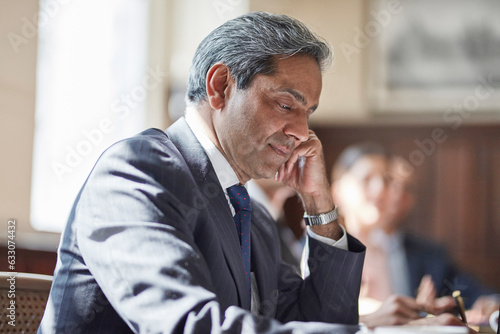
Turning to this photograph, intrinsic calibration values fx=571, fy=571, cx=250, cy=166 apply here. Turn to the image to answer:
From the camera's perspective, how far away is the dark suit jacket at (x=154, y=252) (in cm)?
98

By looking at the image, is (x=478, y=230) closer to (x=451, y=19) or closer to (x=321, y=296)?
(x=451, y=19)

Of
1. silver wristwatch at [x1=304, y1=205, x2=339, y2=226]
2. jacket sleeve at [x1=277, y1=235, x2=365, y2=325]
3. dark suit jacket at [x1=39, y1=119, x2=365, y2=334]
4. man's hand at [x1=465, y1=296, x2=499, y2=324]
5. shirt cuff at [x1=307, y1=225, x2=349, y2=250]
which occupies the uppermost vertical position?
dark suit jacket at [x1=39, y1=119, x2=365, y2=334]

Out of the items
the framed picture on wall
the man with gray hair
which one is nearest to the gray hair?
the man with gray hair

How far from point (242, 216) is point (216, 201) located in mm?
145

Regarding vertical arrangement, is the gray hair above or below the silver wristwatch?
above

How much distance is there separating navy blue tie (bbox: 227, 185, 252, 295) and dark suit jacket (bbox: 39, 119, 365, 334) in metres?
0.09

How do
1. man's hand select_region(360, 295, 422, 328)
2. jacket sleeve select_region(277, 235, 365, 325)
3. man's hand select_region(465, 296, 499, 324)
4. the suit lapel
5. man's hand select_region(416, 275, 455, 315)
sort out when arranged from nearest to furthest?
the suit lapel → man's hand select_region(360, 295, 422, 328) → jacket sleeve select_region(277, 235, 365, 325) → man's hand select_region(416, 275, 455, 315) → man's hand select_region(465, 296, 499, 324)

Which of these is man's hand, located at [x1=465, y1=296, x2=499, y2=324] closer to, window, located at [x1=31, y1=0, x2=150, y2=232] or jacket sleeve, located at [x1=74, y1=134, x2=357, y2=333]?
jacket sleeve, located at [x1=74, y1=134, x2=357, y2=333]

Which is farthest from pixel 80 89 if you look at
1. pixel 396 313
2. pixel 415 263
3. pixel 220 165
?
pixel 396 313

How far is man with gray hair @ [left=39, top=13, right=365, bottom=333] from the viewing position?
3.28ft

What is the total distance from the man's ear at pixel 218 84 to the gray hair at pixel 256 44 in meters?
0.02

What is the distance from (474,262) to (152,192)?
16.6ft

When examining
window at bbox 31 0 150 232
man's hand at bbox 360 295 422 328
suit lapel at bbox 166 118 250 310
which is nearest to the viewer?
suit lapel at bbox 166 118 250 310

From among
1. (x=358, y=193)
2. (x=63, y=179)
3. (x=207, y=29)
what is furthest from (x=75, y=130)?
(x=358, y=193)
